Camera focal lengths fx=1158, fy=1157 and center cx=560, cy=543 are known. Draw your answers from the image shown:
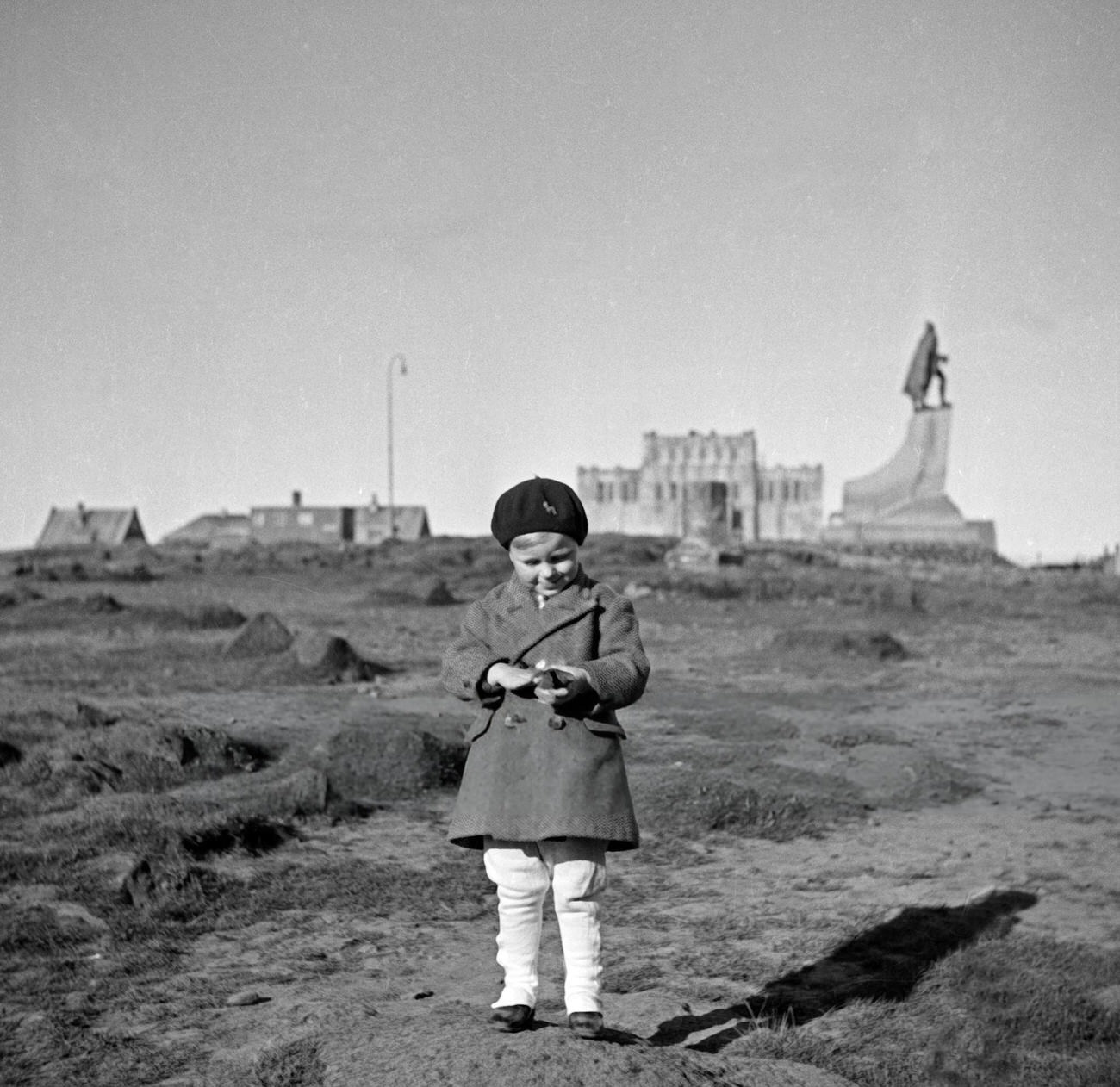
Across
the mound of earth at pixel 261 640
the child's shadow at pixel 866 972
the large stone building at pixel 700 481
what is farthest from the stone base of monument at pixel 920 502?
the large stone building at pixel 700 481

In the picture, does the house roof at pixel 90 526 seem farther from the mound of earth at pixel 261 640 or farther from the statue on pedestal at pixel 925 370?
the mound of earth at pixel 261 640

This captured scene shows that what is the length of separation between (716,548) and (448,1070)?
3058 centimetres

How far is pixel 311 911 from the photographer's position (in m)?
4.68

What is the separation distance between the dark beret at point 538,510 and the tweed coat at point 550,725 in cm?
19

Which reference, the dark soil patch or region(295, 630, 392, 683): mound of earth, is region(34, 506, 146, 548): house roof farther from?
the dark soil patch

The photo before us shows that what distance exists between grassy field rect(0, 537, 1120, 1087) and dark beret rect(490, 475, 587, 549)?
4.25ft

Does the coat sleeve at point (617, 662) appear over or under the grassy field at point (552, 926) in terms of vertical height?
over

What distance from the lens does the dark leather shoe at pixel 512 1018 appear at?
2.94m

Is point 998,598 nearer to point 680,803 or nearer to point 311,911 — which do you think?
point 680,803

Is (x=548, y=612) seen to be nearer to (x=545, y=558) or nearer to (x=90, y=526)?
(x=545, y=558)

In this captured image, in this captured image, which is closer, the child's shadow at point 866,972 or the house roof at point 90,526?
the child's shadow at point 866,972

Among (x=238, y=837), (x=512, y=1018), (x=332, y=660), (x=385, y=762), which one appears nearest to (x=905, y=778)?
(x=385, y=762)

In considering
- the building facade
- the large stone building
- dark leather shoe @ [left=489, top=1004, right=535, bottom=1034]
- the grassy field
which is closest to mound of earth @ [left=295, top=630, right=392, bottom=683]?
the grassy field

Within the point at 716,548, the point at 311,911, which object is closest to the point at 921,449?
the point at 716,548
